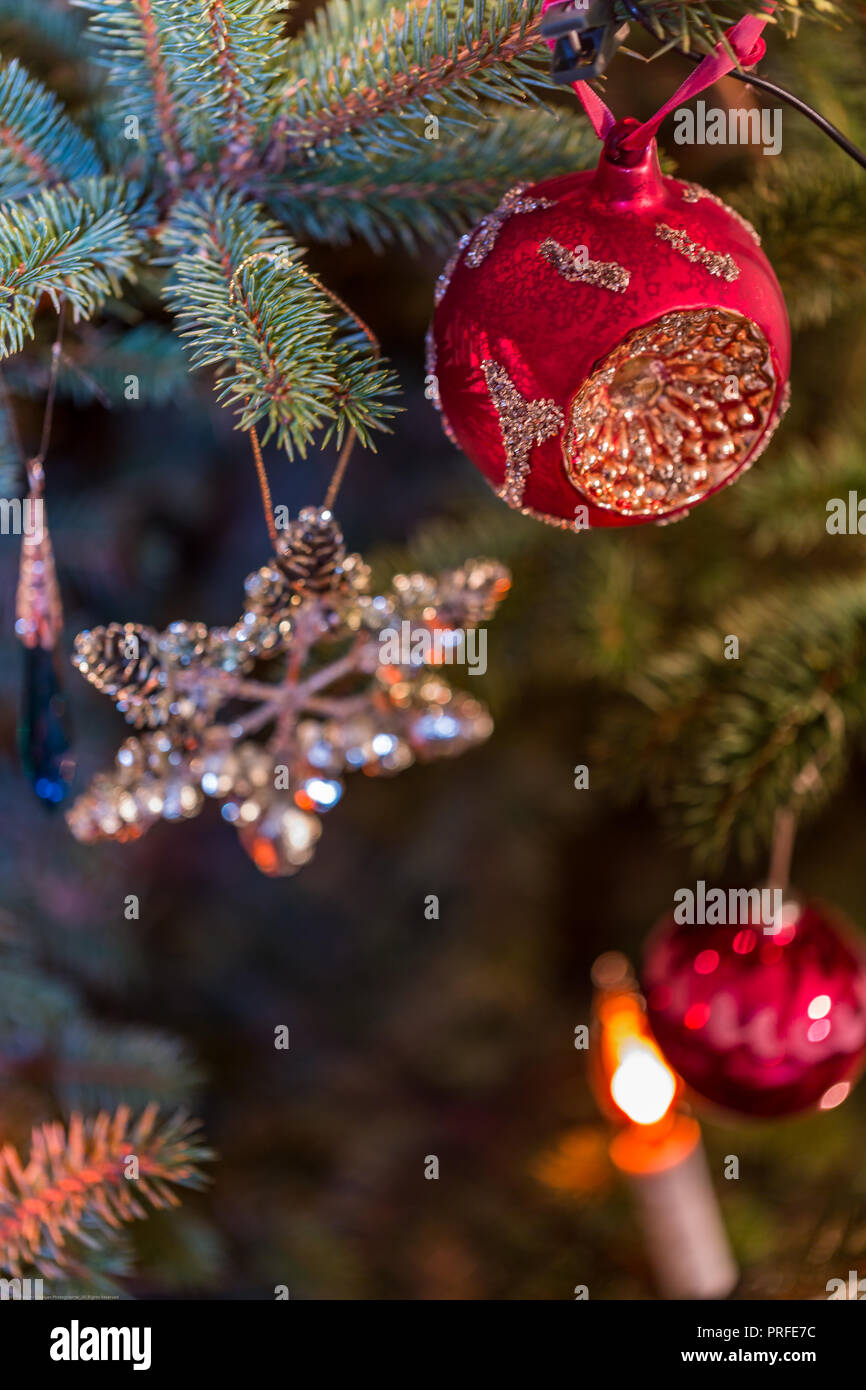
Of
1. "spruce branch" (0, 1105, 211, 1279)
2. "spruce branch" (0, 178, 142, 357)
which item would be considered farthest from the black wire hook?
"spruce branch" (0, 1105, 211, 1279)

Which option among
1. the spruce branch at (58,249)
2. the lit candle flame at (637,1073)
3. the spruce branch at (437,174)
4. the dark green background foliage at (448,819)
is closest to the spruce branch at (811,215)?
the dark green background foliage at (448,819)

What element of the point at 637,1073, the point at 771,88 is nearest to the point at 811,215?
the point at 771,88

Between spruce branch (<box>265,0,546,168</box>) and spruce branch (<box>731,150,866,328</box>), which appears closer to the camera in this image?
spruce branch (<box>265,0,546,168</box>)

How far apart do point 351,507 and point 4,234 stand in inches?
22.2

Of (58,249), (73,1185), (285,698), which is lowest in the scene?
(73,1185)

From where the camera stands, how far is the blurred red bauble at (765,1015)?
24.4 inches

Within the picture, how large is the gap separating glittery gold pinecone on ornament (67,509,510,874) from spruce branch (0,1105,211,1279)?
193 mm

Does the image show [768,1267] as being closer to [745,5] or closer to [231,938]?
[231,938]

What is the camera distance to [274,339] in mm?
403

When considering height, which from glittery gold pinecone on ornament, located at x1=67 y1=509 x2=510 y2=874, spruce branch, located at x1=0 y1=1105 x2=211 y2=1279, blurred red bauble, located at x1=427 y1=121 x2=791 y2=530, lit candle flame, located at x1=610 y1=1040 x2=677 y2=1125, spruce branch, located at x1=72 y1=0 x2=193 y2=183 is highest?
spruce branch, located at x1=72 y1=0 x2=193 y2=183

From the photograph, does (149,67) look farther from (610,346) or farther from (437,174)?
(610,346)

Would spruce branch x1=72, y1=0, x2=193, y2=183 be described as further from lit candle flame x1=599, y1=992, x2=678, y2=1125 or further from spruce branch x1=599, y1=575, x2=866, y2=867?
lit candle flame x1=599, y1=992, x2=678, y2=1125

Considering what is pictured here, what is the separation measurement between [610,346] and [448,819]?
68 cm

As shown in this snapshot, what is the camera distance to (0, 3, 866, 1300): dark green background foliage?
612mm
